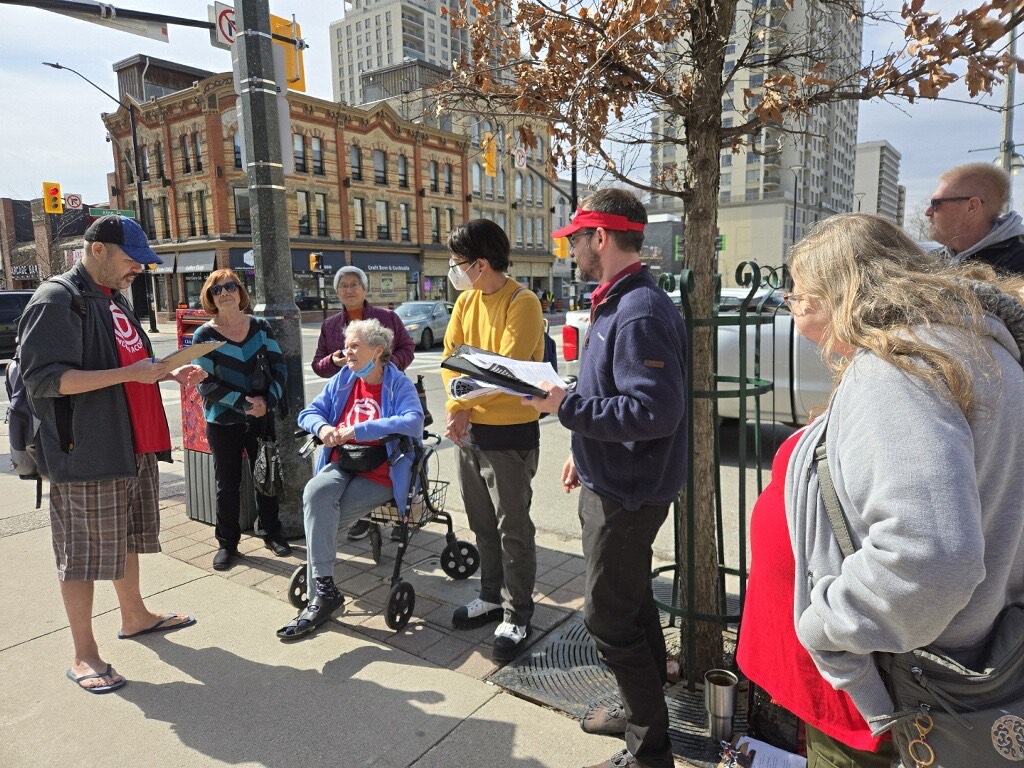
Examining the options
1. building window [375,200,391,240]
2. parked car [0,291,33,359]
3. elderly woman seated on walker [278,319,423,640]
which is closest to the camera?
elderly woman seated on walker [278,319,423,640]

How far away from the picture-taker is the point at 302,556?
14.6ft

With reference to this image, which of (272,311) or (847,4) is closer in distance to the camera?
(847,4)

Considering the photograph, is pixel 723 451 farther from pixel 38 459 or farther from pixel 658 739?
pixel 38 459

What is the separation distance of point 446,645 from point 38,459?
6.89 ft

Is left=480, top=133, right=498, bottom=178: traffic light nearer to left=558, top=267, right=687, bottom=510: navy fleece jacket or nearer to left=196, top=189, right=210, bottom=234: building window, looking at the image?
left=558, top=267, right=687, bottom=510: navy fleece jacket

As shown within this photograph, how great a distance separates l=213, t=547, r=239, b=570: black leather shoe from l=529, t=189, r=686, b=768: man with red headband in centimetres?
290

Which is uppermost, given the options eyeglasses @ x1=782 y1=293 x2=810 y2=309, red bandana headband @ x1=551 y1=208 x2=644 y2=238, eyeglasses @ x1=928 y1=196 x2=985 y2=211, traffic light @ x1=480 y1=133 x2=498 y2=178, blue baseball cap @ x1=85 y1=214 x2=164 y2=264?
traffic light @ x1=480 y1=133 x2=498 y2=178

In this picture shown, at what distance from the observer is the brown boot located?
259cm

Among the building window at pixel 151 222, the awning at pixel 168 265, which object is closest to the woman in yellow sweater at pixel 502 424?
the awning at pixel 168 265

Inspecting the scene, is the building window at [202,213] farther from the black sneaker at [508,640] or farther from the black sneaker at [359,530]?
the black sneaker at [508,640]

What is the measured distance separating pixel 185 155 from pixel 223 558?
35.7 meters

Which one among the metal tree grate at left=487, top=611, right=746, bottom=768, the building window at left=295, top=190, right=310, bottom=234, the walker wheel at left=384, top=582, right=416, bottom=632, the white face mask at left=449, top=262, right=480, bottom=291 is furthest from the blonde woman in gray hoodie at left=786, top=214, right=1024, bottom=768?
the building window at left=295, top=190, right=310, bottom=234

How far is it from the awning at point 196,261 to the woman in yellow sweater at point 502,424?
32.8 metres

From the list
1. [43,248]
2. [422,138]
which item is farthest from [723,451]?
[43,248]
